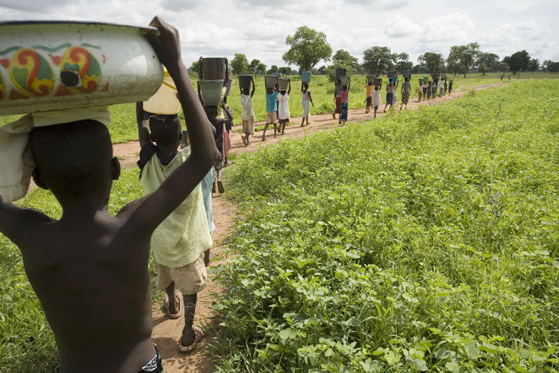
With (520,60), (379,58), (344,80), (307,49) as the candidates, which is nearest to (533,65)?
(520,60)

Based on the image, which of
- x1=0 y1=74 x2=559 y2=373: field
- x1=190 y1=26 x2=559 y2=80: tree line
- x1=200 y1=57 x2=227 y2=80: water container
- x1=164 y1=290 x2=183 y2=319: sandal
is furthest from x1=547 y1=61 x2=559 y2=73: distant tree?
x1=164 y1=290 x2=183 y2=319: sandal

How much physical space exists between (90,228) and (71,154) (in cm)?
26

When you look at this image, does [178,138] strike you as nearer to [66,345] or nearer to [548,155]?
[66,345]

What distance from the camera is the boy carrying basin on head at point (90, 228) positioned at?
3.68 feet

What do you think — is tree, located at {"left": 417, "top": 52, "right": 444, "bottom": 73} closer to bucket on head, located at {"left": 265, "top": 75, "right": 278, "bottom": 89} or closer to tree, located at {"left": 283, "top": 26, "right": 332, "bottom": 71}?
tree, located at {"left": 283, "top": 26, "right": 332, "bottom": 71}

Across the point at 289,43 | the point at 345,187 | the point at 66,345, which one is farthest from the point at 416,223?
the point at 289,43

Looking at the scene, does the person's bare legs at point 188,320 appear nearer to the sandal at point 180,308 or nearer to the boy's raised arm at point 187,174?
the sandal at point 180,308

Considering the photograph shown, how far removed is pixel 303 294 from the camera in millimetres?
2570

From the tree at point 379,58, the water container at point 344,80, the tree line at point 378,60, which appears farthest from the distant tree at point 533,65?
the water container at point 344,80

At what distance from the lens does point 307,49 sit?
56219 mm

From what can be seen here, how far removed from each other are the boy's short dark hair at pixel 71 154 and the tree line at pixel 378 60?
5480 cm

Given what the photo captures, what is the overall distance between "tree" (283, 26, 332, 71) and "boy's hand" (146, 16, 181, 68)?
5798 centimetres

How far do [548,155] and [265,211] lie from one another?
15.5ft

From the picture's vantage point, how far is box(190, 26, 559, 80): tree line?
186 ft
